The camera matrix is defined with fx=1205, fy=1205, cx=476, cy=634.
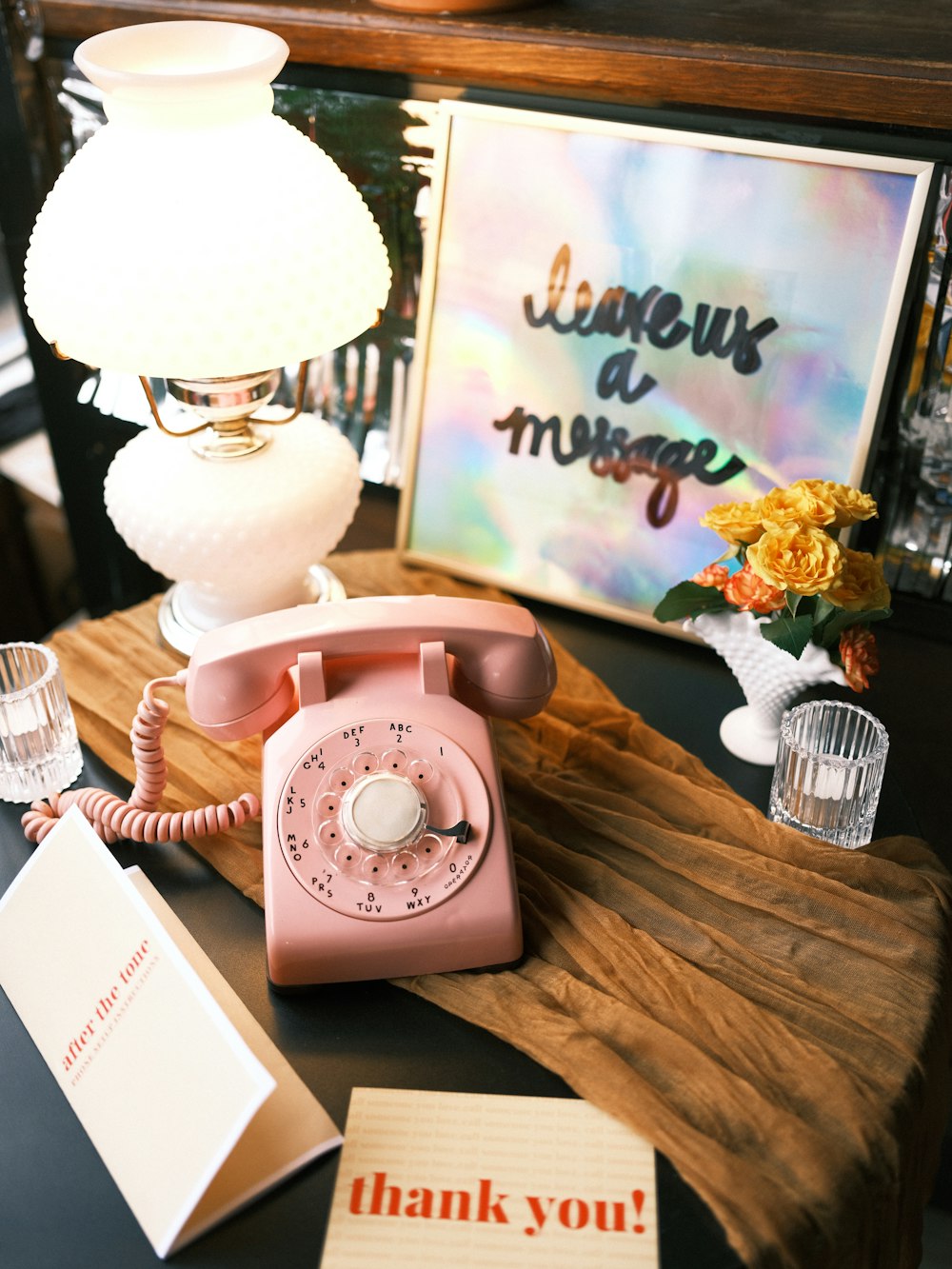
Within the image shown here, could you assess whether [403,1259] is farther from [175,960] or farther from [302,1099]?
[175,960]

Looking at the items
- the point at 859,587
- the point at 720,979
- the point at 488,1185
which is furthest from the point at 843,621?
the point at 488,1185

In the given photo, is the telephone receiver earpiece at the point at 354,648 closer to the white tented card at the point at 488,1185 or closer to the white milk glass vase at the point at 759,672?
the white milk glass vase at the point at 759,672

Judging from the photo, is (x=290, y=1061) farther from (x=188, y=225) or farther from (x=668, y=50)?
(x=668, y=50)

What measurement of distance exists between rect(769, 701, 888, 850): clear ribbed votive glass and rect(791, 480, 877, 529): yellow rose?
0.15 m

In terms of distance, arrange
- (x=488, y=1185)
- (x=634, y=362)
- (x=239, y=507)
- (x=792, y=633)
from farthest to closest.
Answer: (x=634, y=362) < (x=239, y=507) < (x=792, y=633) < (x=488, y=1185)

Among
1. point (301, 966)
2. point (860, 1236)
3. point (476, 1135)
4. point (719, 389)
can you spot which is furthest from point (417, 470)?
point (860, 1236)

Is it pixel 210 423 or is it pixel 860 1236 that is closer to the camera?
pixel 860 1236

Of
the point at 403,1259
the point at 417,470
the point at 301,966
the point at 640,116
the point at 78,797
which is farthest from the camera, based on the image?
the point at 417,470

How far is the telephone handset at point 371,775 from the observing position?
2.80 ft

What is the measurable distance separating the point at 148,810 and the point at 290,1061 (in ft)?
0.88

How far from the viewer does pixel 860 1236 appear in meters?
0.77

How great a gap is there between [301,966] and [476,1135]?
168 mm

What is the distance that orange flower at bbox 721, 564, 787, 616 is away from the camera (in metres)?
0.96

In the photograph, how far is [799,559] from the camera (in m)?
0.94
